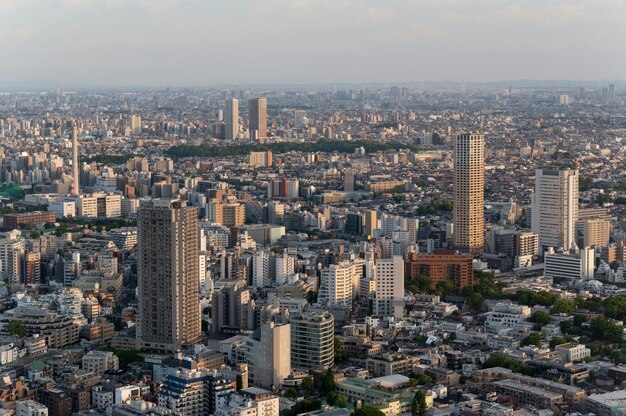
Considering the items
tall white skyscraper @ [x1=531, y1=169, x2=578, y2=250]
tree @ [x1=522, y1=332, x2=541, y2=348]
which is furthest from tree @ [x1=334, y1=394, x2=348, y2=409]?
tall white skyscraper @ [x1=531, y1=169, x2=578, y2=250]

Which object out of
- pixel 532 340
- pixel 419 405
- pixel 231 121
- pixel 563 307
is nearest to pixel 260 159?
pixel 231 121

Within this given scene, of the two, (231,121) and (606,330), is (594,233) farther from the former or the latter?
(231,121)

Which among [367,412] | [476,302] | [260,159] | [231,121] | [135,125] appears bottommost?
[476,302]

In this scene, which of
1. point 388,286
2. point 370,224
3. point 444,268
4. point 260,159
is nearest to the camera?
point 388,286

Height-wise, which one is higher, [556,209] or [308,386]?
[556,209]

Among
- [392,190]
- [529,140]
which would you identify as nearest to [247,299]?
[392,190]

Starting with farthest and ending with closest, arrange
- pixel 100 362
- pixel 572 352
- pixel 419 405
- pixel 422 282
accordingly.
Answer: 1. pixel 422 282
2. pixel 572 352
3. pixel 100 362
4. pixel 419 405

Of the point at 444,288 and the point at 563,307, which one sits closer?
the point at 563,307
